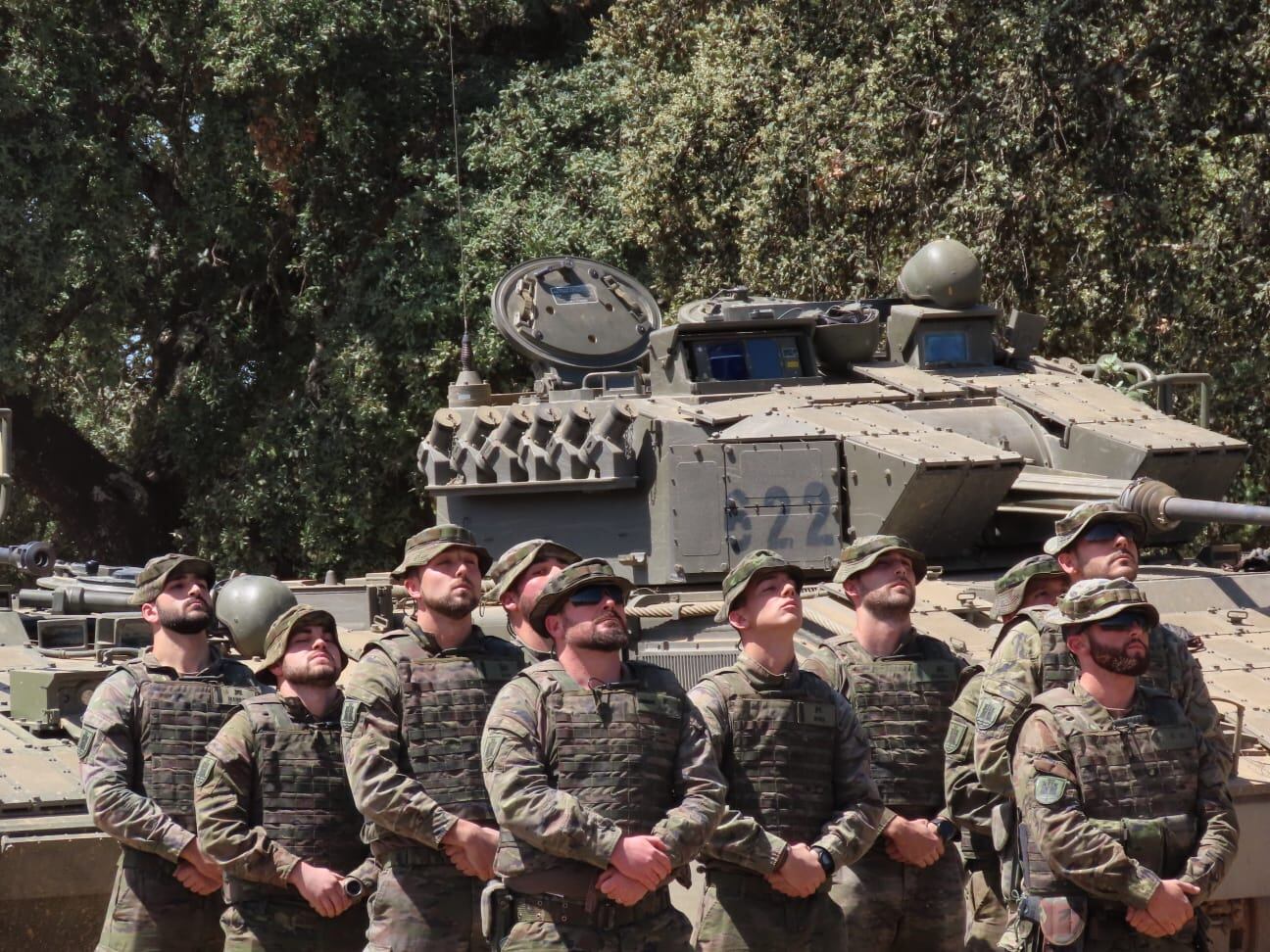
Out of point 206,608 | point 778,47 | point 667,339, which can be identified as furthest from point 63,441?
point 206,608

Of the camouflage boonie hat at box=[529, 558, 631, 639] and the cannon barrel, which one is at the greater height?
the camouflage boonie hat at box=[529, 558, 631, 639]

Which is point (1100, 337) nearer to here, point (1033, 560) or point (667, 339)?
point (667, 339)

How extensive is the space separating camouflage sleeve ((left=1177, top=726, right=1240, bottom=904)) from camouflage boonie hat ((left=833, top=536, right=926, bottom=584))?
1.38 metres

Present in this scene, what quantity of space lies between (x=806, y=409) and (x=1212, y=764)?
482cm

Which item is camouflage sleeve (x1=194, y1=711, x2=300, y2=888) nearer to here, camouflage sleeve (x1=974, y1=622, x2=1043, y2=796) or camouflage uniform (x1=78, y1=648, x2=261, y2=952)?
camouflage uniform (x1=78, y1=648, x2=261, y2=952)

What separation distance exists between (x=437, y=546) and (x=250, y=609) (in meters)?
2.68

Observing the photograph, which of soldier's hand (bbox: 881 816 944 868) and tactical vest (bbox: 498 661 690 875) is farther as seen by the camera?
soldier's hand (bbox: 881 816 944 868)

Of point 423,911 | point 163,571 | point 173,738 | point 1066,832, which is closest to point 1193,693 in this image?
point 1066,832

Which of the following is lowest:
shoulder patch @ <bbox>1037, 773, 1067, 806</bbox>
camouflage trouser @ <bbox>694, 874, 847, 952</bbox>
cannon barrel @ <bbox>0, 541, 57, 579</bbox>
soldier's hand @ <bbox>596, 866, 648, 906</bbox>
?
camouflage trouser @ <bbox>694, 874, 847, 952</bbox>

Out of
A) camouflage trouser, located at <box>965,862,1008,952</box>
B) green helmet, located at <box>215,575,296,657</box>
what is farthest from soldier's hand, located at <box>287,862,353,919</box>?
green helmet, located at <box>215,575,296,657</box>

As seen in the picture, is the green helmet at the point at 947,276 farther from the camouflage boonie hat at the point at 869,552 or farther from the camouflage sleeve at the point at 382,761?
the camouflage sleeve at the point at 382,761

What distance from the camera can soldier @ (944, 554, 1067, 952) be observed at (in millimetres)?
7352

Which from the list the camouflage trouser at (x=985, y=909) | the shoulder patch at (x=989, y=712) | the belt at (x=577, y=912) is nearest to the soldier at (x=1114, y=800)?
the shoulder patch at (x=989, y=712)

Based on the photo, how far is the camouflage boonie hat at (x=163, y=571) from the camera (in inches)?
294
